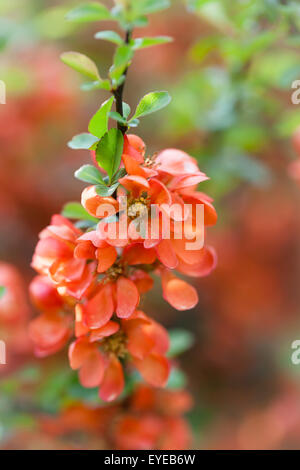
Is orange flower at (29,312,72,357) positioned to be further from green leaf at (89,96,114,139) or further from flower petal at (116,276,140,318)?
green leaf at (89,96,114,139)

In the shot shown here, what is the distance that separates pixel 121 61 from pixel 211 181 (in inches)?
21.1

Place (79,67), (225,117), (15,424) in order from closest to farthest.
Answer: (79,67)
(15,424)
(225,117)

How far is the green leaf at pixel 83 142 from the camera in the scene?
62 centimetres

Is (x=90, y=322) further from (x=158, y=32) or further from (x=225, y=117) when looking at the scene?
(x=158, y=32)

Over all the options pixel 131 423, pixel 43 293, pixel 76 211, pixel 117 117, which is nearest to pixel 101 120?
pixel 117 117

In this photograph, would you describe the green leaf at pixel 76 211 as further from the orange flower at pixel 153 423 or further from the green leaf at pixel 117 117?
the orange flower at pixel 153 423

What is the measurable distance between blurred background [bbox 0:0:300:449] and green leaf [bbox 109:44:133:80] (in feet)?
1.37

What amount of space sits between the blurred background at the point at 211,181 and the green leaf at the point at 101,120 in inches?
18.4

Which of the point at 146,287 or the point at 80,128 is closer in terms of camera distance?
the point at 146,287

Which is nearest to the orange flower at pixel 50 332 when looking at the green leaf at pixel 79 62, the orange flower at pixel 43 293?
the orange flower at pixel 43 293
